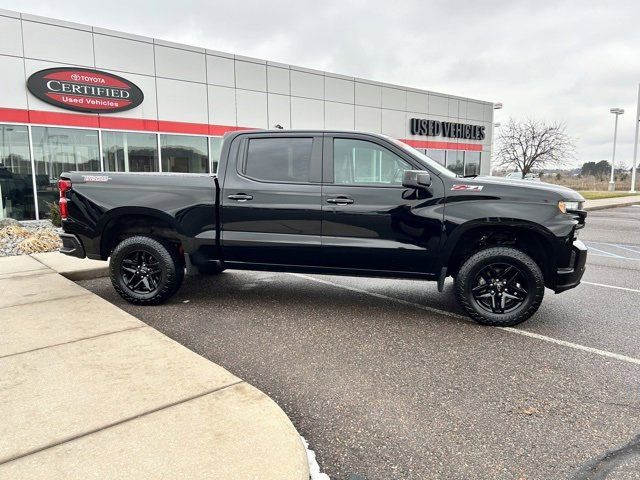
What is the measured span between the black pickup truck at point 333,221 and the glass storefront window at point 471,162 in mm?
23835

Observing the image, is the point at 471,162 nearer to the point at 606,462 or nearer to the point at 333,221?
the point at 333,221

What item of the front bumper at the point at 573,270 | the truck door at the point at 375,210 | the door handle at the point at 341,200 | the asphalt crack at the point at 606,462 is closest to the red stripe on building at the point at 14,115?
the truck door at the point at 375,210

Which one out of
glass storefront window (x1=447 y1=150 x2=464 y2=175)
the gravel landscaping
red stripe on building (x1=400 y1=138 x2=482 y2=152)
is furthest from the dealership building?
glass storefront window (x1=447 y1=150 x2=464 y2=175)

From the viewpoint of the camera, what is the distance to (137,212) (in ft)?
17.5

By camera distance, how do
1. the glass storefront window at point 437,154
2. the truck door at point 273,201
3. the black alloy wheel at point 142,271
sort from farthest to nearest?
the glass storefront window at point 437,154 < the black alloy wheel at point 142,271 < the truck door at point 273,201

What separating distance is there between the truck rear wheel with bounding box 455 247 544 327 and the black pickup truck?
11mm

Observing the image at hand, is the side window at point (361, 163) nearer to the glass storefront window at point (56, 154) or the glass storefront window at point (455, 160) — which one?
the glass storefront window at point (56, 154)

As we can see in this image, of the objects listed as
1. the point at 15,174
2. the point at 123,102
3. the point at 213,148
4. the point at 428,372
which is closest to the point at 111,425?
the point at 428,372

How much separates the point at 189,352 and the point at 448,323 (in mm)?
2687

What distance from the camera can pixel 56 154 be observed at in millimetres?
14164

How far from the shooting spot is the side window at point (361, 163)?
4934mm

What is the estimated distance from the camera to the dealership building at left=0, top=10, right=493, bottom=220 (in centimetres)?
1355

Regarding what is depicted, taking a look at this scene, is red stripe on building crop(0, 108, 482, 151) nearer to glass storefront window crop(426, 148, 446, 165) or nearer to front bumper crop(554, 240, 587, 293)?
glass storefront window crop(426, 148, 446, 165)

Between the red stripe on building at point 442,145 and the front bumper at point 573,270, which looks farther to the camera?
the red stripe on building at point 442,145
